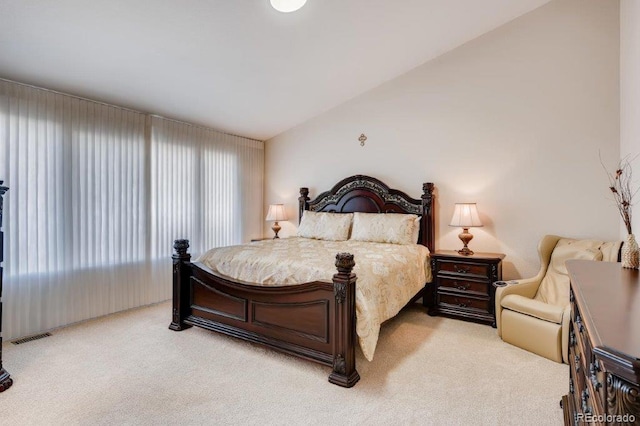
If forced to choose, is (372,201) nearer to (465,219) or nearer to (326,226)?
(326,226)

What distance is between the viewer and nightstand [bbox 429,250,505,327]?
346 cm

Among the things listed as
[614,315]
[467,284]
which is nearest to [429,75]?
[467,284]

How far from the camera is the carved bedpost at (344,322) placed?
88.3 inches

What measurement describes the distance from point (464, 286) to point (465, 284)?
0.08 ft

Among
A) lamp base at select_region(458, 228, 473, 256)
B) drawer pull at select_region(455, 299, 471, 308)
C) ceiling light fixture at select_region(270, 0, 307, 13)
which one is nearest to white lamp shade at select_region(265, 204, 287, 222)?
lamp base at select_region(458, 228, 473, 256)

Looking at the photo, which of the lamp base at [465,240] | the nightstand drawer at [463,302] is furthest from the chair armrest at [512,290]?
the lamp base at [465,240]

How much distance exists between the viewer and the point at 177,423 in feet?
6.07

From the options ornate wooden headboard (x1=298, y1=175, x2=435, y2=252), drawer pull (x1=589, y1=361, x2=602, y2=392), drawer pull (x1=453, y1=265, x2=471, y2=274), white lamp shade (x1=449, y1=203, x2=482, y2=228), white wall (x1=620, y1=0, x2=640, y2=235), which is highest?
white wall (x1=620, y1=0, x2=640, y2=235)

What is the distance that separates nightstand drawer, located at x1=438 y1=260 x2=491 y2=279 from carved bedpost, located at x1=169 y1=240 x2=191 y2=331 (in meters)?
2.72

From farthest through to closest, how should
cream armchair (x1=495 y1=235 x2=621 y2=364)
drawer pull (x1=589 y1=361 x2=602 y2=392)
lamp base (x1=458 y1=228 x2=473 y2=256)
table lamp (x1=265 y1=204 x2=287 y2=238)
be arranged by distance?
table lamp (x1=265 y1=204 x2=287 y2=238) < lamp base (x1=458 y1=228 x2=473 y2=256) < cream armchair (x1=495 y1=235 x2=621 y2=364) < drawer pull (x1=589 y1=361 x2=602 y2=392)

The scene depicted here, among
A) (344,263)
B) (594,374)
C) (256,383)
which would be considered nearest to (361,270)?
(344,263)

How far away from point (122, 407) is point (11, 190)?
90.1 inches

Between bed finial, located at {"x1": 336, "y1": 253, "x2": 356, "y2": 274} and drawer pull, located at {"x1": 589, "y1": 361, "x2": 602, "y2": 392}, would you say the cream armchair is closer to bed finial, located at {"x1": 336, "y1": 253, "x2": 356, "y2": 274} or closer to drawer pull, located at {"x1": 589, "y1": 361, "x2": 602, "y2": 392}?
bed finial, located at {"x1": 336, "y1": 253, "x2": 356, "y2": 274}

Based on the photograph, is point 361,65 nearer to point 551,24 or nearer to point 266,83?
point 266,83
